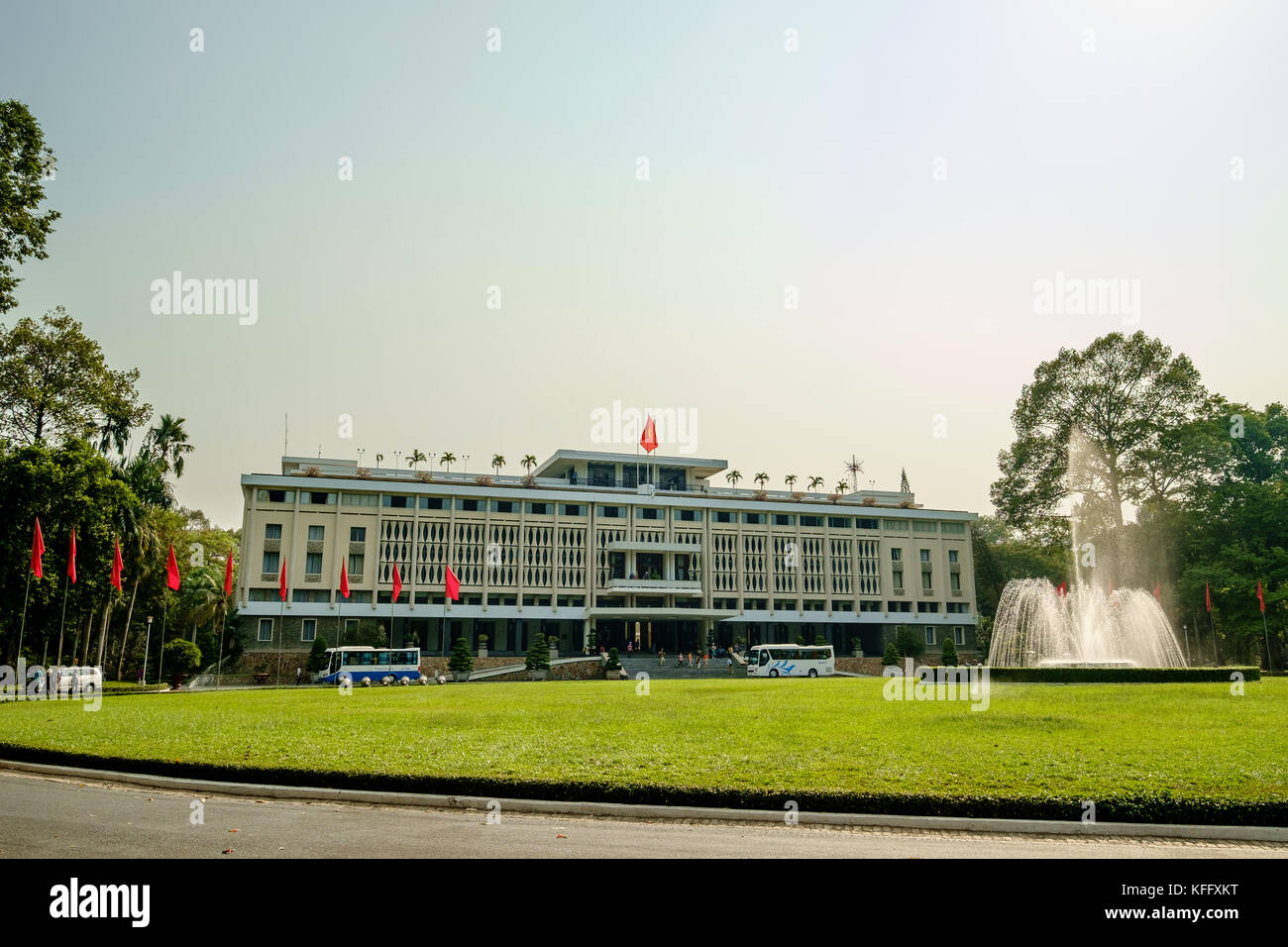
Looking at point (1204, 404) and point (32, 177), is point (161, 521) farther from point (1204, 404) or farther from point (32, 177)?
point (1204, 404)

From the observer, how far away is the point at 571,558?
70688mm

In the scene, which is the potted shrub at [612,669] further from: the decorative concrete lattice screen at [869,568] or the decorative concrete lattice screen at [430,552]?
the decorative concrete lattice screen at [869,568]

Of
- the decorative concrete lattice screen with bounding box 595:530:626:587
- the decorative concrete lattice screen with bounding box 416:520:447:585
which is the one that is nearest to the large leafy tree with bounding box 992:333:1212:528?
the decorative concrete lattice screen with bounding box 595:530:626:587

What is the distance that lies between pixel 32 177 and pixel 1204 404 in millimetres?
53238

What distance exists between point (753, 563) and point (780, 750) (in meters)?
60.8

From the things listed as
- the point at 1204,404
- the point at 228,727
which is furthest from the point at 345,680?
the point at 1204,404

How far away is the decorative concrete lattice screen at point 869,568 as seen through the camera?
76.9 m

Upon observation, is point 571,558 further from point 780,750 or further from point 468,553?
point 780,750

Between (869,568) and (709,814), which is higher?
(869,568)

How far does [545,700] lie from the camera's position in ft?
87.0

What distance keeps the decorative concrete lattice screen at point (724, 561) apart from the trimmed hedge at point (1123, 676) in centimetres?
4530

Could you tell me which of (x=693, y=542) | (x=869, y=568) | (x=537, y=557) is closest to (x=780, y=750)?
(x=537, y=557)

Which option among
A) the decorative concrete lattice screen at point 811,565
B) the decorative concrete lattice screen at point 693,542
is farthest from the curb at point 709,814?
the decorative concrete lattice screen at point 811,565

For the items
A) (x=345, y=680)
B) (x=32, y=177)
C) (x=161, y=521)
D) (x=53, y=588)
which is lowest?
(x=345, y=680)
